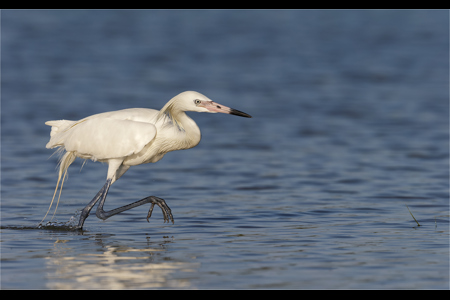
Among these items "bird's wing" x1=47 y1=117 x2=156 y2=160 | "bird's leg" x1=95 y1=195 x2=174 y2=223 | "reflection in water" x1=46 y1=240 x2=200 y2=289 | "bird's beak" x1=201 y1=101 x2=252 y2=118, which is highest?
"bird's beak" x1=201 y1=101 x2=252 y2=118

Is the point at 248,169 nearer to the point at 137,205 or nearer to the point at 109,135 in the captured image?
the point at 137,205

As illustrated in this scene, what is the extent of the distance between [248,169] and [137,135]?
4.42 meters

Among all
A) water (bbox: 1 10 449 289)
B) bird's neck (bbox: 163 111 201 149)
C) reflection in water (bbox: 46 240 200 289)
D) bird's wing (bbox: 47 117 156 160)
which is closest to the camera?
reflection in water (bbox: 46 240 200 289)

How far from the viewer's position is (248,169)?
13.6 m

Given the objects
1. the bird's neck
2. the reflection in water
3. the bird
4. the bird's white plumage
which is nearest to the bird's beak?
the bird

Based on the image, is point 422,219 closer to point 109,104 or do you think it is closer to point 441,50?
point 109,104

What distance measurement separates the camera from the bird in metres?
9.46

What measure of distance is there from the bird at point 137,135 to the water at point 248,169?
0.72 meters

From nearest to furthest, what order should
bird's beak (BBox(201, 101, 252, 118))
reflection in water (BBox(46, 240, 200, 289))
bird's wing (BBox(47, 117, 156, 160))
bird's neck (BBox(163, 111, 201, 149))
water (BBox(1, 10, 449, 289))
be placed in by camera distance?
reflection in water (BBox(46, 240, 200, 289))
water (BBox(1, 10, 449, 289))
bird's wing (BBox(47, 117, 156, 160))
bird's beak (BBox(201, 101, 252, 118))
bird's neck (BBox(163, 111, 201, 149))

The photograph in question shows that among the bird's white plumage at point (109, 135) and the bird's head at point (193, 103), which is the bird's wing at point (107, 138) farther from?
the bird's head at point (193, 103)

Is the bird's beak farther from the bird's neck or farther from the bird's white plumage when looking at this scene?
the bird's white plumage

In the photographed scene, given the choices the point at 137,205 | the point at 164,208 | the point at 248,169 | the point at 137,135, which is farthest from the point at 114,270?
the point at 248,169

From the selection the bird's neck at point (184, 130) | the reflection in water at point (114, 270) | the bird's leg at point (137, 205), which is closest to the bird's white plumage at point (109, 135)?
the bird's neck at point (184, 130)

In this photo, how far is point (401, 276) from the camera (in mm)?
7039
